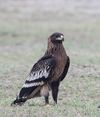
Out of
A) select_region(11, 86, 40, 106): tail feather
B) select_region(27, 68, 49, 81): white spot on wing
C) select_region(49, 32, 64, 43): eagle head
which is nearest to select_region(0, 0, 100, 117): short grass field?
select_region(11, 86, 40, 106): tail feather

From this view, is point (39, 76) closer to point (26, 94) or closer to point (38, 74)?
point (38, 74)

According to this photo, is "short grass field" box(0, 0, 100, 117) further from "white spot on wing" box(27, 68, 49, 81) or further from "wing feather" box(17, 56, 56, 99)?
"white spot on wing" box(27, 68, 49, 81)

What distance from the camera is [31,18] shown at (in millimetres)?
30953

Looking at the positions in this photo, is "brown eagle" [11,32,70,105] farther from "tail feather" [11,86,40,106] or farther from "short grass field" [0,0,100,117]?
"short grass field" [0,0,100,117]

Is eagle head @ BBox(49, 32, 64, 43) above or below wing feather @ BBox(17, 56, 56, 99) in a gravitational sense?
above

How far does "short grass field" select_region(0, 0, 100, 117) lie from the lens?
10.0 m

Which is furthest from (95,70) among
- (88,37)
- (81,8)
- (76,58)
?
(81,8)

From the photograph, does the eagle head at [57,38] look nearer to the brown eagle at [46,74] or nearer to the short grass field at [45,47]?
the brown eagle at [46,74]

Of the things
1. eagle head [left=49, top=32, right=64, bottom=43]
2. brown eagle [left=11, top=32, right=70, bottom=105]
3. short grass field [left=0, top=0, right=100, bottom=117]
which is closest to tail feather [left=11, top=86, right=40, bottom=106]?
brown eagle [left=11, top=32, right=70, bottom=105]

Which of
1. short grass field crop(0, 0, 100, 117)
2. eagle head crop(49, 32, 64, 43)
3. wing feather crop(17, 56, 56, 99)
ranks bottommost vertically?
short grass field crop(0, 0, 100, 117)

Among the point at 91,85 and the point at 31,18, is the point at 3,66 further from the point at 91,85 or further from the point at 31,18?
the point at 31,18

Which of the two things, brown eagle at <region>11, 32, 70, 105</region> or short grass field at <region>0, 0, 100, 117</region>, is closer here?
brown eagle at <region>11, 32, 70, 105</region>

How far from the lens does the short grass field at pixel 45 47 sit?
10.0 m

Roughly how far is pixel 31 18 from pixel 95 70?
627 inches
